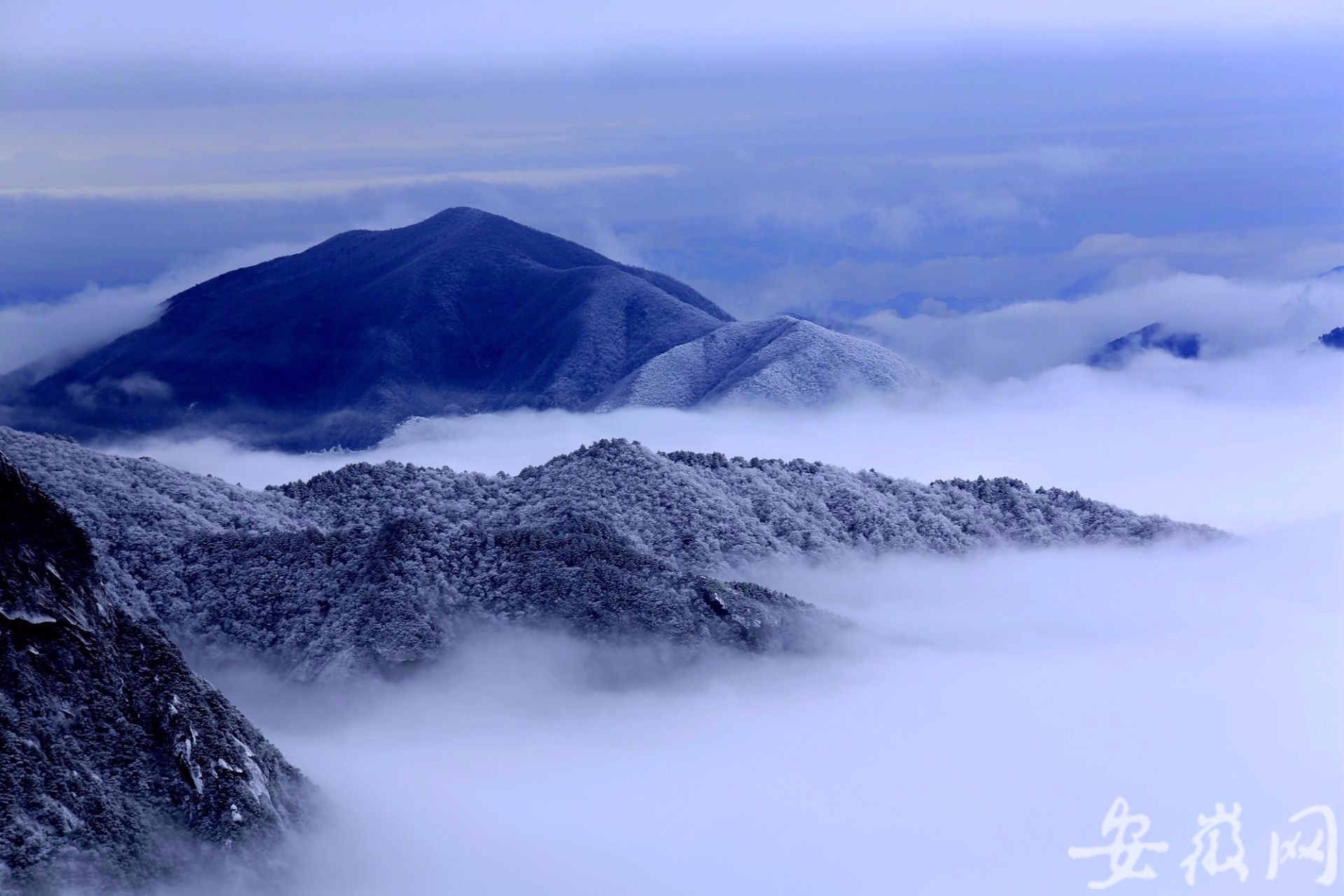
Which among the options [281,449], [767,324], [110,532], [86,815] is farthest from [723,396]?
[86,815]

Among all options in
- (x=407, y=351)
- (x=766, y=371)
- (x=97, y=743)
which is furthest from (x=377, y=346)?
(x=97, y=743)

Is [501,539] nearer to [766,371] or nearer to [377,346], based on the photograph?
[766,371]

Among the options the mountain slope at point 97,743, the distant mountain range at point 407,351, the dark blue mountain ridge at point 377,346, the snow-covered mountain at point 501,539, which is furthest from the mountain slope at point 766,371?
the mountain slope at point 97,743

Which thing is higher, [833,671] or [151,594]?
[151,594]

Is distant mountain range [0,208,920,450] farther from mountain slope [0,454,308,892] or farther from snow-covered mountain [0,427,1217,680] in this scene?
mountain slope [0,454,308,892]

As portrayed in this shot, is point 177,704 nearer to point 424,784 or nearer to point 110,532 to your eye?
point 424,784
